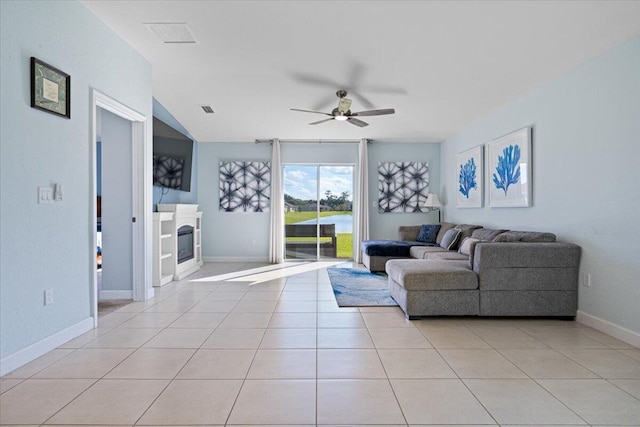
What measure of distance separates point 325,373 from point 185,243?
4.74 meters

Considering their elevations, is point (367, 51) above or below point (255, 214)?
above

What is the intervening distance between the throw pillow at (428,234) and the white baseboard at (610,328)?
321cm

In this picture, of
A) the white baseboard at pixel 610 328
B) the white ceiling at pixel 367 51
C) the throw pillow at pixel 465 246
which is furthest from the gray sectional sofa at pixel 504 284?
the white ceiling at pixel 367 51

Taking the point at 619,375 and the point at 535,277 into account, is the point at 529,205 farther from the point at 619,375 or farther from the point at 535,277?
the point at 619,375

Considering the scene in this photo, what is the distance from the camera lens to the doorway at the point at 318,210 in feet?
26.4

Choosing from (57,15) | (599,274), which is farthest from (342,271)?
(57,15)

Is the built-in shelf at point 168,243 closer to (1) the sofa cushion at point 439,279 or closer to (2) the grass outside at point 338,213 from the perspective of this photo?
(2) the grass outside at point 338,213

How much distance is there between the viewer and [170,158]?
6070 millimetres

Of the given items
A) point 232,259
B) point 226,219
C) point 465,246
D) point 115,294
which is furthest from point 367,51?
point 232,259

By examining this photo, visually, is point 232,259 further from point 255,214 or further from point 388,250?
point 388,250

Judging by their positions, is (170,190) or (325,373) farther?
(170,190)

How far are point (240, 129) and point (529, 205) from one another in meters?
5.05

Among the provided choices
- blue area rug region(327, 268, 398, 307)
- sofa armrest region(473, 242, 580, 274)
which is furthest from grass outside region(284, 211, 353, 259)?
sofa armrest region(473, 242, 580, 274)

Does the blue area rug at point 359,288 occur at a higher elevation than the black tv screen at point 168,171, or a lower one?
lower
